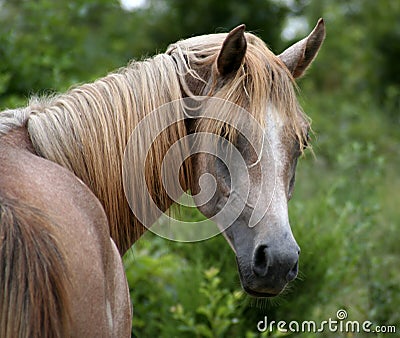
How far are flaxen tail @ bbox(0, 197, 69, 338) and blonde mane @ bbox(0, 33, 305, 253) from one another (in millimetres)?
599

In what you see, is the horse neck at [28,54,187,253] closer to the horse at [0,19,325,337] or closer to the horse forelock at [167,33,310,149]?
the horse at [0,19,325,337]

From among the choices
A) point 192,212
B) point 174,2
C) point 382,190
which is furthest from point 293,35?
point 192,212

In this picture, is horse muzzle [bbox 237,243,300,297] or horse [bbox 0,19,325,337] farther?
horse muzzle [bbox 237,243,300,297]

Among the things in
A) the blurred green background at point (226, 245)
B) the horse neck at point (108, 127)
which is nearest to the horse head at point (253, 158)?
the horse neck at point (108, 127)

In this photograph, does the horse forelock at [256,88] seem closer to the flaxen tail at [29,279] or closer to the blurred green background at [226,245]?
the blurred green background at [226,245]

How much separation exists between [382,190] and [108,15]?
15.0 ft

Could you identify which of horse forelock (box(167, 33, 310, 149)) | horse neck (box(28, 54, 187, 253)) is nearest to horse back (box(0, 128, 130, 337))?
horse neck (box(28, 54, 187, 253))

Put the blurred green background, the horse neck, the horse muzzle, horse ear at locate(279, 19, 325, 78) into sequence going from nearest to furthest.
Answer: the horse muzzle → the horse neck → horse ear at locate(279, 19, 325, 78) → the blurred green background

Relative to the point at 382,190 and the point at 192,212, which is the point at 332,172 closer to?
the point at 382,190

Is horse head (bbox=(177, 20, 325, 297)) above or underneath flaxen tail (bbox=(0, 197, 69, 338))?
above

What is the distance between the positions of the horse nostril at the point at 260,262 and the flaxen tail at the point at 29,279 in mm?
777

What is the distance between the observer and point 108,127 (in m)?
2.49

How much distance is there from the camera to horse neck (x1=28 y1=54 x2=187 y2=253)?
2.38 meters

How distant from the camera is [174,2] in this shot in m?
12.0
